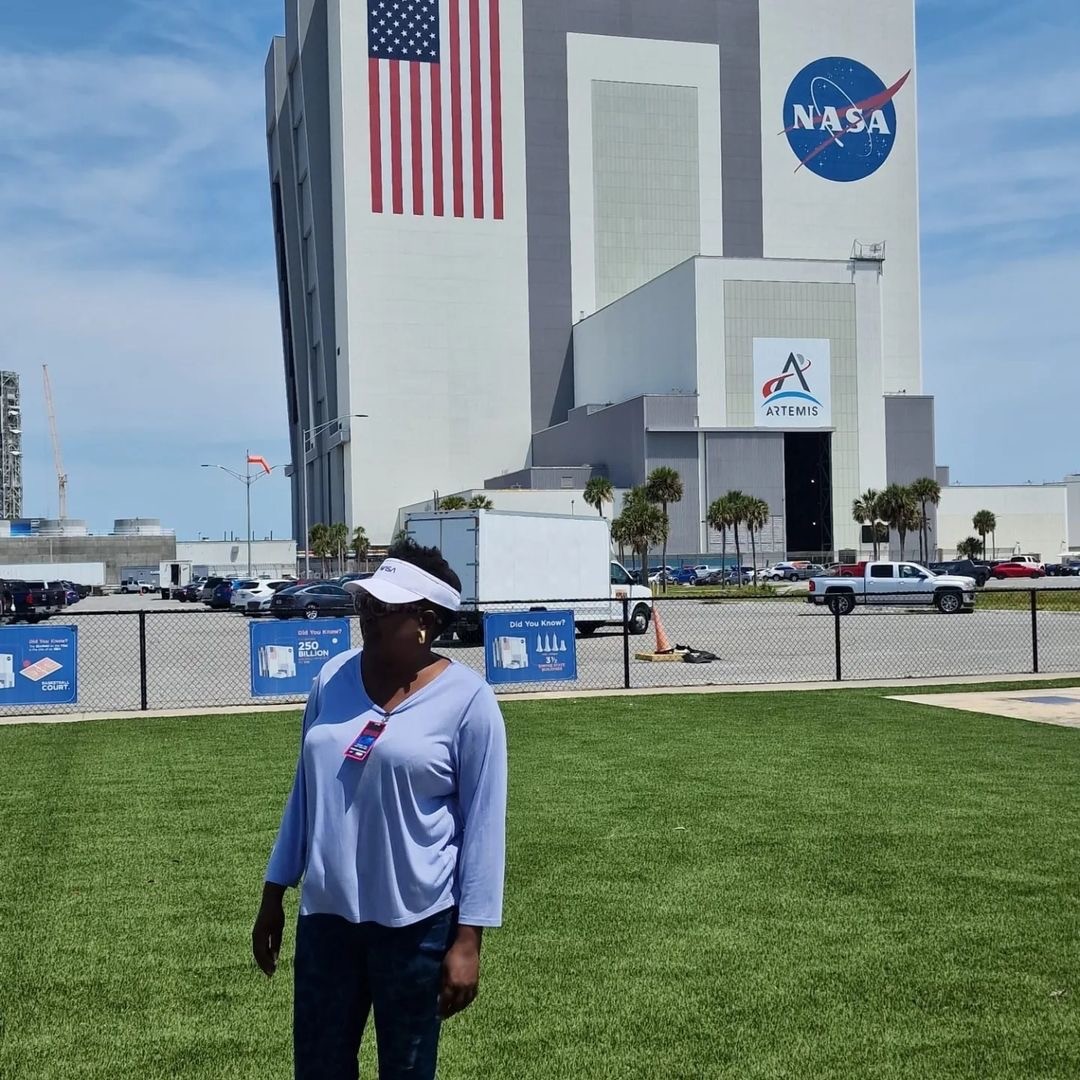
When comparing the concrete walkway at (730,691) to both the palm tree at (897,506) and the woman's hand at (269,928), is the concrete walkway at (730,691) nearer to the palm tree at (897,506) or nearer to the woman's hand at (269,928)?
the woman's hand at (269,928)

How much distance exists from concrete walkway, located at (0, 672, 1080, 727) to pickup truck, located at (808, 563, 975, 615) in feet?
82.2

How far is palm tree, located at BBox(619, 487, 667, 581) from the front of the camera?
285 feet

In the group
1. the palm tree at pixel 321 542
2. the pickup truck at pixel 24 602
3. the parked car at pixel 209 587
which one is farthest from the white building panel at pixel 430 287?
the pickup truck at pixel 24 602

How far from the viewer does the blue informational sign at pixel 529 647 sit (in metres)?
19.2

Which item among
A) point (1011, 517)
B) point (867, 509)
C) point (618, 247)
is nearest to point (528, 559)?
point (867, 509)

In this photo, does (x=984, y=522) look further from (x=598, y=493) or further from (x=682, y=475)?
(x=598, y=493)

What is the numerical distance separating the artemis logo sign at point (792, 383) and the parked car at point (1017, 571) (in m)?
16.9

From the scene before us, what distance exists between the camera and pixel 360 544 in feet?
322

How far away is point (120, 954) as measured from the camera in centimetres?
670

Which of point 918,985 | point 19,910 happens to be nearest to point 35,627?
point 19,910

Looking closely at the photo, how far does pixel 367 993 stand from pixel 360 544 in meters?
95.4

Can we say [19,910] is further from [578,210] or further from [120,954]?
[578,210]

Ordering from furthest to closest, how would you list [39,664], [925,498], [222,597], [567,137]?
1. [567,137]
2. [925,498]
3. [222,597]
4. [39,664]

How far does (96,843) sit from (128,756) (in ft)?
14.6
